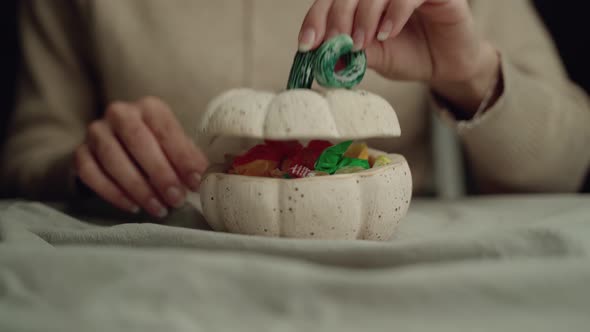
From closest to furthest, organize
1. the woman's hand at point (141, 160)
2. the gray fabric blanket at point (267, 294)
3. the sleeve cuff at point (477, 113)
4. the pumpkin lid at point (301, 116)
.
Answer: the gray fabric blanket at point (267, 294), the pumpkin lid at point (301, 116), the woman's hand at point (141, 160), the sleeve cuff at point (477, 113)

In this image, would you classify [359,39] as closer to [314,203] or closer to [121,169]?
[314,203]

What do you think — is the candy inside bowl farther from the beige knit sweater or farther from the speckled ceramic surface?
the beige knit sweater

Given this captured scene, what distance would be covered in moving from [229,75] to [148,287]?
0.65 m

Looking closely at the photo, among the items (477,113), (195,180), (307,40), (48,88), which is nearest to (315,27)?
(307,40)

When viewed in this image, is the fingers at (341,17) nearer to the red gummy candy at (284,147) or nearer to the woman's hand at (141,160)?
the red gummy candy at (284,147)

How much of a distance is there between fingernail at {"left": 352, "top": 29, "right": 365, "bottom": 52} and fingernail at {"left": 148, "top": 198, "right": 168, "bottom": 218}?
31 centimetres

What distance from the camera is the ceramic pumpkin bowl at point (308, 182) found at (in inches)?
17.4

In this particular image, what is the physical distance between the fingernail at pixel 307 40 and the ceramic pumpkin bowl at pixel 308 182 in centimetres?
6

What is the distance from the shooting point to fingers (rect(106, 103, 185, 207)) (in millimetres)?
634

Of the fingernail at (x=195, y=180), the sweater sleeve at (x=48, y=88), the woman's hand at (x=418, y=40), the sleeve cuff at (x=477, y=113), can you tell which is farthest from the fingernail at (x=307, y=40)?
the sweater sleeve at (x=48, y=88)

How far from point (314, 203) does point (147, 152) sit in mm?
293

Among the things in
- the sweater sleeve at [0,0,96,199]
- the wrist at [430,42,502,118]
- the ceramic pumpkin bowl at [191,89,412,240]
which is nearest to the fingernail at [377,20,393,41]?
the ceramic pumpkin bowl at [191,89,412,240]

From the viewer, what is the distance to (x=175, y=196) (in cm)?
63

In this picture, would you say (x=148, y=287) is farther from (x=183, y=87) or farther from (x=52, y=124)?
(x=52, y=124)
